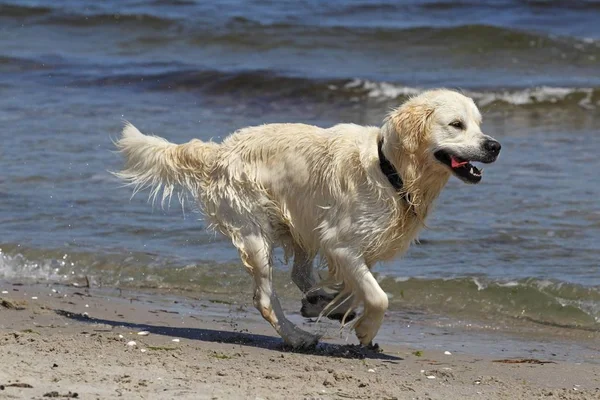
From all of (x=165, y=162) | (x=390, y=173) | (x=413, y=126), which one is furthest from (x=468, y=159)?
(x=165, y=162)

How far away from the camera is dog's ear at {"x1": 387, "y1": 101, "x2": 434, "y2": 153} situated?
19.9ft

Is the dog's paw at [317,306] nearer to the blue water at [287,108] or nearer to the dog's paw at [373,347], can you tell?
the dog's paw at [373,347]

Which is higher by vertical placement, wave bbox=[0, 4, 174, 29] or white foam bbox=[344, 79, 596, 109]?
wave bbox=[0, 4, 174, 29]

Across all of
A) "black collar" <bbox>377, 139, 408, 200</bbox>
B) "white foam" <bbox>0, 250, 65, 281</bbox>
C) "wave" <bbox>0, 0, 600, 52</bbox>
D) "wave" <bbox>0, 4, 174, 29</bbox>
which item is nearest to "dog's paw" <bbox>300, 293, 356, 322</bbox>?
"black collar" <bbox>377, 139, 408, 200</bbox>

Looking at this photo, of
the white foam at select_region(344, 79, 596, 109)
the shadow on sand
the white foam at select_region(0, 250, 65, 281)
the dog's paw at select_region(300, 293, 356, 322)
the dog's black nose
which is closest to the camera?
the dog's black nose

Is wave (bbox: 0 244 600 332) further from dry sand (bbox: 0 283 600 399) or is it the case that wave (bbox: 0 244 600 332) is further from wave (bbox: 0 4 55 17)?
wave (bbox: 0 4 55 17)

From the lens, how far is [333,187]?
6344mm

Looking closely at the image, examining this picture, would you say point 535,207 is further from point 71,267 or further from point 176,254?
point 71,267

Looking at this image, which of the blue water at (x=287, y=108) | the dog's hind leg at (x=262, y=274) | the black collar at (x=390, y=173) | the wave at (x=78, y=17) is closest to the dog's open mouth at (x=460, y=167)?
the black collar at (x=390, y=173)

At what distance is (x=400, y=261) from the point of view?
852cm

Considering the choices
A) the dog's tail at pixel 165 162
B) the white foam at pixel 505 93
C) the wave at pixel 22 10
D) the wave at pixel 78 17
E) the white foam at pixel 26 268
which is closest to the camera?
the dog's tail at pixel 165 162

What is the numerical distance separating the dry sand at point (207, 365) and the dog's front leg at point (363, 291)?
0.48 feet

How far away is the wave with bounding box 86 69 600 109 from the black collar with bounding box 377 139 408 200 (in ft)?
28.7

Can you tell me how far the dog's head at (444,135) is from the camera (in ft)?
19.9
